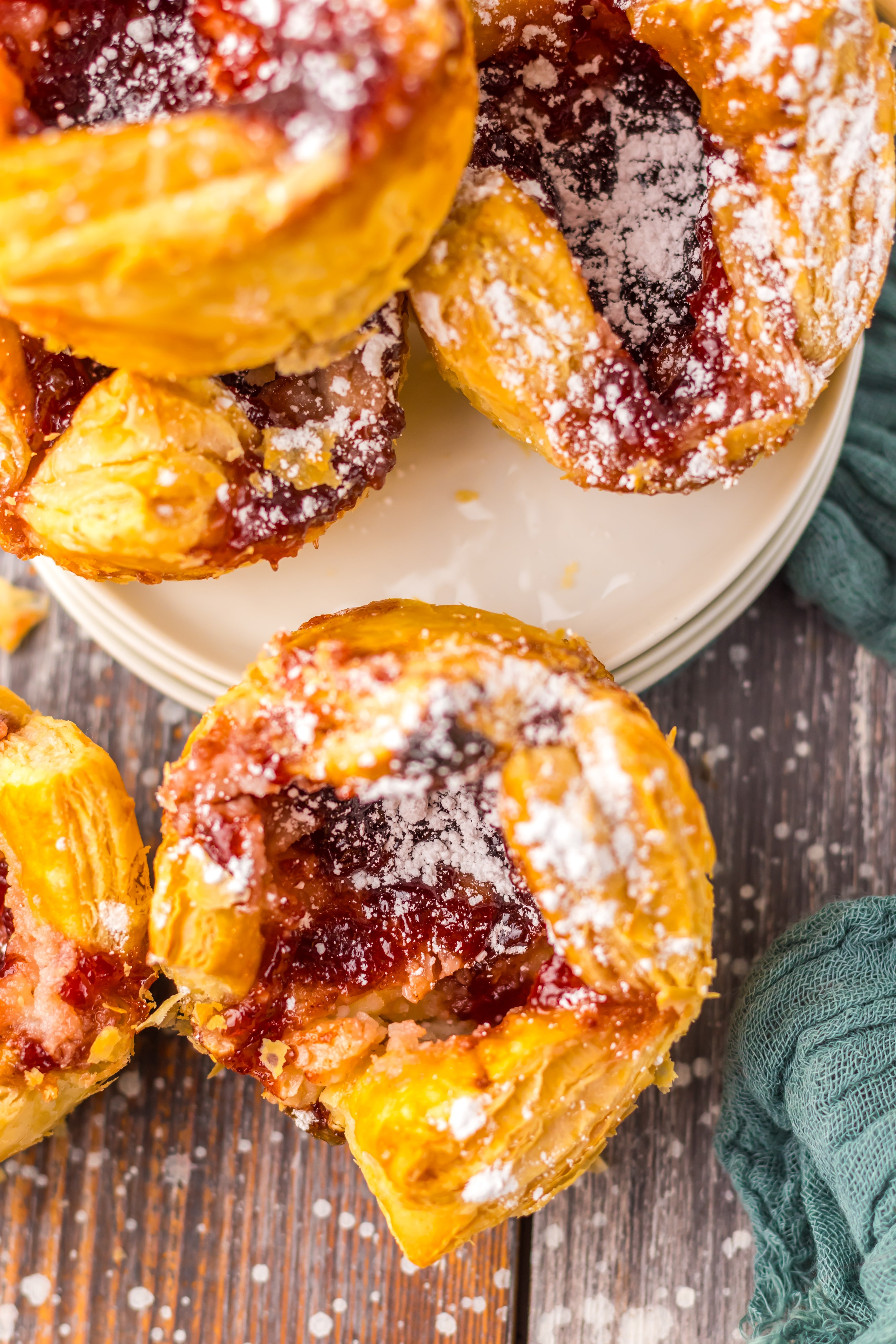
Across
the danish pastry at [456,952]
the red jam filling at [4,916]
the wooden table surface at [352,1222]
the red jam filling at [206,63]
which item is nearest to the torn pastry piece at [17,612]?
the wooden table surface at [352,1222]

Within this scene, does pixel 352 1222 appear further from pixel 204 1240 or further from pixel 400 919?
pixel 400 919

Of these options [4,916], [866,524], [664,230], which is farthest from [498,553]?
[4,916]

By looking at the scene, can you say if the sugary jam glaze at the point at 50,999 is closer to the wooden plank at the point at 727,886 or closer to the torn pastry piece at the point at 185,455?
the torn pastry piece at the point at 185,455

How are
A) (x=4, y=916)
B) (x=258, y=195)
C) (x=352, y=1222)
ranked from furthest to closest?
1. (x=352, y=1222)
2. (x=4, y=916)
3. (x=258, y=195)

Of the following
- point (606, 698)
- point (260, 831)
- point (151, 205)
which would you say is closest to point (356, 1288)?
point (260, 831)

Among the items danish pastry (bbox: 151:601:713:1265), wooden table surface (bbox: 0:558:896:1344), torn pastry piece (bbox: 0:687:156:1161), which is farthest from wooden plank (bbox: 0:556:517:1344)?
danish pastry (bbox: 151:601:713:1265)

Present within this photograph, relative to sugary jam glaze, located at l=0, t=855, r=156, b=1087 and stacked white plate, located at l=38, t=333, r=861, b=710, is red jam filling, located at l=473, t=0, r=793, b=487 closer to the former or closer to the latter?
stacked white plate, located at l=38, t=333, r=861, b=710

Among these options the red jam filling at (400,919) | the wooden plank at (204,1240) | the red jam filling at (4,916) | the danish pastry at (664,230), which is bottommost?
the wooden plank at (204,1240)
